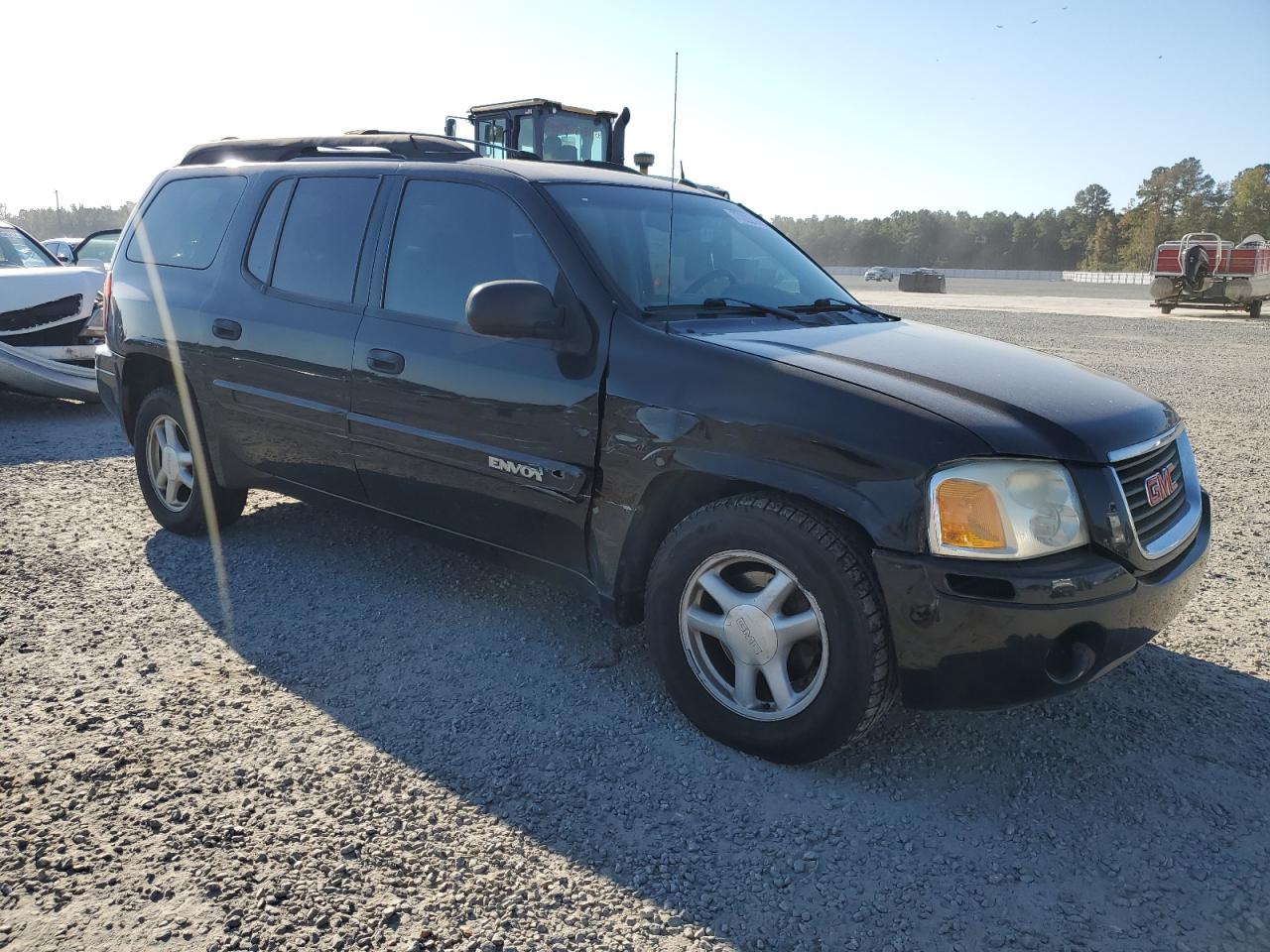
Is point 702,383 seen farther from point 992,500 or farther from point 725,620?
point 992,500

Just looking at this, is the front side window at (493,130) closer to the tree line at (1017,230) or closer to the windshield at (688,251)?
the windshield at (688,251)

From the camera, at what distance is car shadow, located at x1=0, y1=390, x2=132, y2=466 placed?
23.1ft

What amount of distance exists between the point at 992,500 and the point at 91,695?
2920 millimetres

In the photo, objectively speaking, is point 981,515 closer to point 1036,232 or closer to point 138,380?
point 138,380

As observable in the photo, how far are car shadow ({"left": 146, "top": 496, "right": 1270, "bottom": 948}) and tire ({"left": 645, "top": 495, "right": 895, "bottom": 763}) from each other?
155 millimetres

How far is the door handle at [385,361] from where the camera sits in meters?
3.61

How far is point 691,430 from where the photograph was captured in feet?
9.54

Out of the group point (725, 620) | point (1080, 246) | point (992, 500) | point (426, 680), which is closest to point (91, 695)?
point (426, 680)

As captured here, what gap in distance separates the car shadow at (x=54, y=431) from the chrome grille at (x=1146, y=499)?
19.4ft

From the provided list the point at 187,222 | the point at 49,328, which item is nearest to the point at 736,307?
the point at 187,222

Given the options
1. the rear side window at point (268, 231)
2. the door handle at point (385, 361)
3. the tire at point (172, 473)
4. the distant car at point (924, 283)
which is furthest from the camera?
the distant car at point (924, 283)

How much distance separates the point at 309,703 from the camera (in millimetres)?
3221

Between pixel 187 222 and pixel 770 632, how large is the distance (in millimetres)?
3688

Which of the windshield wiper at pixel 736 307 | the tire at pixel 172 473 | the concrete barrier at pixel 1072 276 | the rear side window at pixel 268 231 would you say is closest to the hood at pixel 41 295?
the tire at pixel 172 473
